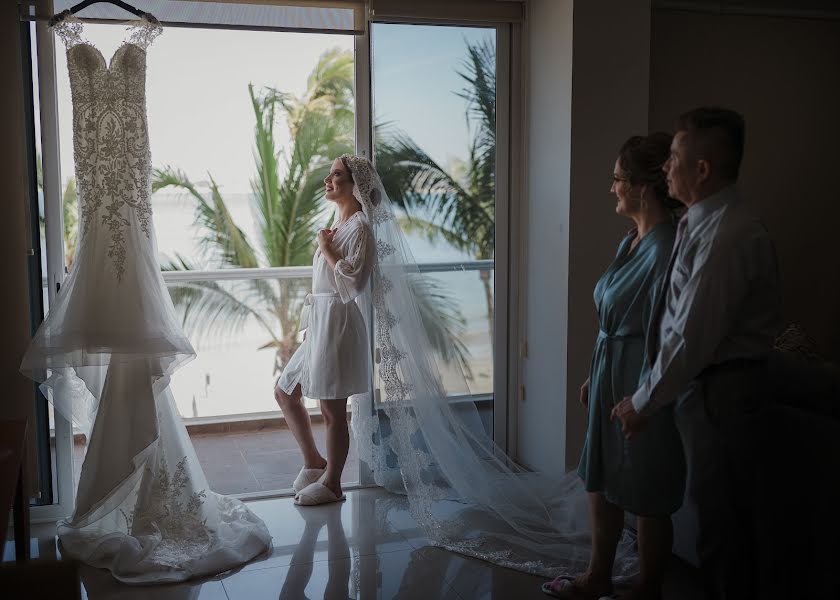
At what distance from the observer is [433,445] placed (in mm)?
3658

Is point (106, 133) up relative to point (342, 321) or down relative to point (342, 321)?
up

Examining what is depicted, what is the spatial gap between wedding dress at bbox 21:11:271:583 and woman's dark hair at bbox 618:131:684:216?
6.04 ft

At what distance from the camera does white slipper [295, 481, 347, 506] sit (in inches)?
155

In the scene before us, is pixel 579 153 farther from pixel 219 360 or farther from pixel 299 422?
pixel 219 360

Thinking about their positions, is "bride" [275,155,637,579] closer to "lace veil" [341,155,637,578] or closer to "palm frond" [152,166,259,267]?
"lace veil" [341,155,637,578]

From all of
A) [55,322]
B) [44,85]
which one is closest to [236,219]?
[44,85]

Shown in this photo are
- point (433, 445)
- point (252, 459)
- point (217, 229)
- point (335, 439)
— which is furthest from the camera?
point (217, 229)

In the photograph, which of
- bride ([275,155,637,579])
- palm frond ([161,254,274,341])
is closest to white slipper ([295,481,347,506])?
bride ([275,155,637,579])

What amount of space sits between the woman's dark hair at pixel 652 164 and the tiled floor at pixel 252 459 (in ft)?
7.54

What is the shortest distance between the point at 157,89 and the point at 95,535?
387 cm

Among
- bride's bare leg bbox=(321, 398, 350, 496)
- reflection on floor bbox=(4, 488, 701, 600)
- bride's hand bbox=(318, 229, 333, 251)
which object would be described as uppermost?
bride's hand bbox=(318, 229, 333, 251)

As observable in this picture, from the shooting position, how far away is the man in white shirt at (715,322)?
2.12 m

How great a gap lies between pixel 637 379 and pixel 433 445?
127 centimetres

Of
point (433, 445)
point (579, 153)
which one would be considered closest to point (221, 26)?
point (579, 153)
